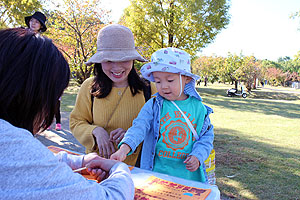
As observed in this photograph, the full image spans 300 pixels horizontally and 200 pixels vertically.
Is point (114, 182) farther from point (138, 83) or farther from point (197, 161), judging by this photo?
point (138, 83)

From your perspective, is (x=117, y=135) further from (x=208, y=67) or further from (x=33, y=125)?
(x=208, y=67)

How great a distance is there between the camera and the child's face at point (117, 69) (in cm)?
192

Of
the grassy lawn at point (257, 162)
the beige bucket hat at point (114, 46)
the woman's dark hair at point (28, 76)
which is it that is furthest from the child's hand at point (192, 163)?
the grassy lawn at point (257, 162)

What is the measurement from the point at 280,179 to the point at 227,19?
13.4 m

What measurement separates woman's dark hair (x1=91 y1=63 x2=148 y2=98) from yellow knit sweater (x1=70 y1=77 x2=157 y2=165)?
0.04 m

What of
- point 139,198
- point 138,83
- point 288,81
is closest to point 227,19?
point 138,83

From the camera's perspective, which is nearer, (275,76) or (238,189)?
(238,189)

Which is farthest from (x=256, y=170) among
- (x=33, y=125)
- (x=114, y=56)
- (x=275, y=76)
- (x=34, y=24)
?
(x=275, y=76)

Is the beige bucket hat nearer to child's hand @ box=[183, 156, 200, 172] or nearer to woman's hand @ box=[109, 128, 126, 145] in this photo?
woman's hand @ box=[109, 128, 126, 145]

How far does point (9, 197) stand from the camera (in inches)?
27.5

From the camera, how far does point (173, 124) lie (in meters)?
1.82

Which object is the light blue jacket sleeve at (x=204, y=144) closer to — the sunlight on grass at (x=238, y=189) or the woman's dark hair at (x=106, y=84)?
the woman's dark hair at (x=106, y=84)

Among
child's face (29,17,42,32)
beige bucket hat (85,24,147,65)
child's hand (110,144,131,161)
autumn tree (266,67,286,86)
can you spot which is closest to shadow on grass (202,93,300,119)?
child's face (29,17,42,32)

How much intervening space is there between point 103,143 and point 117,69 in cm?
56
